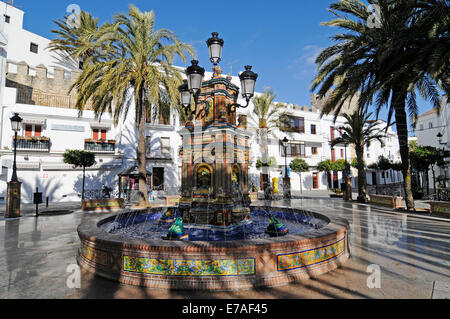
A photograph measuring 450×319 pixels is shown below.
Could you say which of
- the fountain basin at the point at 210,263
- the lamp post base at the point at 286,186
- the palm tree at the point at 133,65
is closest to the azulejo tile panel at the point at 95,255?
the fountain basin at the point at 210,263

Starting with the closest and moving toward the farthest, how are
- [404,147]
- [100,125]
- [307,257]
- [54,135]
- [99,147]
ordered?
[307,257] → [404,147] → [54,135] → [99,147] → [100,125]

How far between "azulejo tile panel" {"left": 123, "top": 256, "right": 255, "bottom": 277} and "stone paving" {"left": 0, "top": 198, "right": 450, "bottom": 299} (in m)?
0.28

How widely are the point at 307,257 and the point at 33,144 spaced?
904 inches

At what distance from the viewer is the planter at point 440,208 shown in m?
10.6

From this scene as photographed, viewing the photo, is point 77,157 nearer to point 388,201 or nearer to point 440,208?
point 388,201

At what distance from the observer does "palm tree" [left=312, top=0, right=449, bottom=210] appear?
1014cm

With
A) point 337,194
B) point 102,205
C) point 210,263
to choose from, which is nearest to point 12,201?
point 102,205

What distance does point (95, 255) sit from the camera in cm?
459

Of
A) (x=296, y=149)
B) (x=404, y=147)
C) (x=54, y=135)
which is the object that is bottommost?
(x=404, y=147)

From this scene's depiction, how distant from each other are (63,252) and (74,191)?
17331 mm

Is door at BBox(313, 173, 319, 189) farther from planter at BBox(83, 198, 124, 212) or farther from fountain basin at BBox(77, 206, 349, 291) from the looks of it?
fountain basin at BBox(77, 206, 349, 291)

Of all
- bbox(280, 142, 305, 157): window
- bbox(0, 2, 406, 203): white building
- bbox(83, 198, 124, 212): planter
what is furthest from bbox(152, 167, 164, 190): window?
bbox(280, 142, 305, 157): window

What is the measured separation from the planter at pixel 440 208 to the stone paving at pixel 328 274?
12.7ft
